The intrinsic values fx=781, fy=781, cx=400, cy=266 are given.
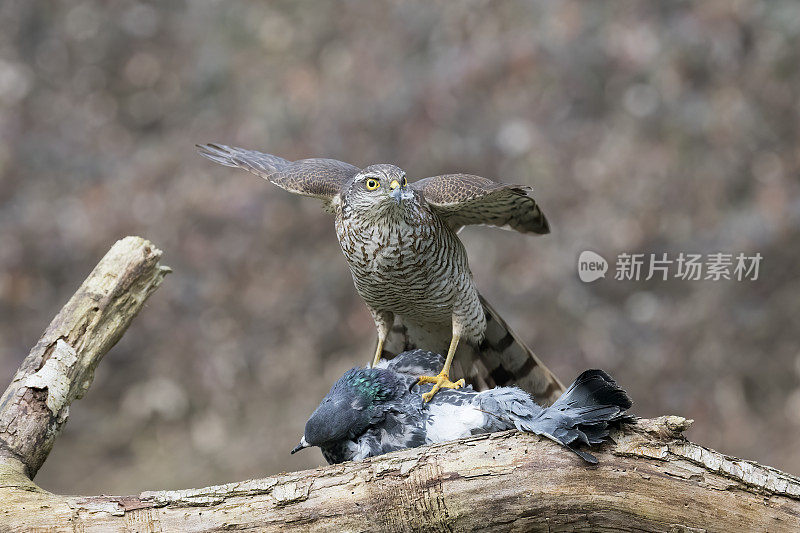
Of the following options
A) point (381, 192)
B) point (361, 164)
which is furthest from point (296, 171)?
point (361, 164)

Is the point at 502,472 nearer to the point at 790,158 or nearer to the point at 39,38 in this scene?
the point at 790,158

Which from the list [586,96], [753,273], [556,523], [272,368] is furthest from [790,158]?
[556,523]

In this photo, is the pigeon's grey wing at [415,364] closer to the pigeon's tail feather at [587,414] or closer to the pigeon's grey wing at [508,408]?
the pigeon's grey wing at [508,408]

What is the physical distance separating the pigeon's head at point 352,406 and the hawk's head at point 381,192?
63 centimetres

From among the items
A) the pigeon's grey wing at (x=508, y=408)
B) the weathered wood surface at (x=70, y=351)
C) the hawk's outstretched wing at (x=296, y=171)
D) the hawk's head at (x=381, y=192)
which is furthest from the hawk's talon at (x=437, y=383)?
the weathered wood surface at (x=70, y=351)

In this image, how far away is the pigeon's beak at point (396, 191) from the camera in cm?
285

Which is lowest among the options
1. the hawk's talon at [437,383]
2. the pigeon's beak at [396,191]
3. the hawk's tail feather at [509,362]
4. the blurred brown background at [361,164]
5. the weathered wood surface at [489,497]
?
the weathered wood surface at [489,497]

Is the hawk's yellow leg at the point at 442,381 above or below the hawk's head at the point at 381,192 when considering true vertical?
below

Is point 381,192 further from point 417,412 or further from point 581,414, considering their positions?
point 581,414

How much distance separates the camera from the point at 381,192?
2.92 m

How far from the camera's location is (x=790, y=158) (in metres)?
6.73

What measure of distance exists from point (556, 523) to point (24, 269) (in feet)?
20.2

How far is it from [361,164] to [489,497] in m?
5.02

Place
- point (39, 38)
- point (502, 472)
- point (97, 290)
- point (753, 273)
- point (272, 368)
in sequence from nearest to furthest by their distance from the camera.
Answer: point (502, 472), point (97, 290), point (753, 273), point (272, 368), point (39, 38)
